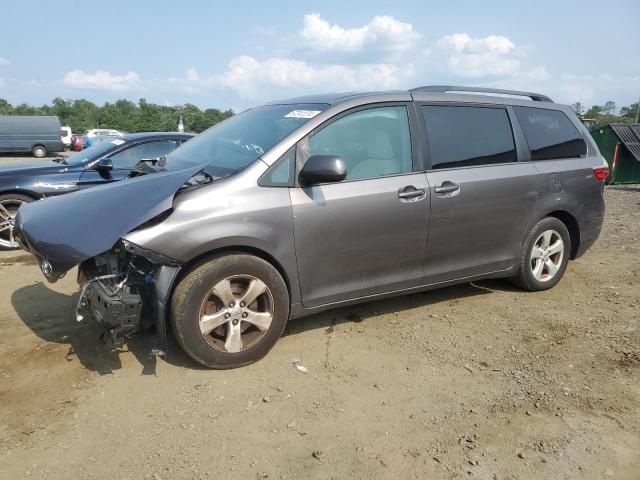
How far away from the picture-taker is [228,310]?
3264 millimetres

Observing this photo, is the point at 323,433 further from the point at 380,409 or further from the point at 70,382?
the point at 70,382

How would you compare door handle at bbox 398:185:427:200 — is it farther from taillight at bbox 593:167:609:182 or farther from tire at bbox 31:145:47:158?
tire at bbox 31:145:47:158

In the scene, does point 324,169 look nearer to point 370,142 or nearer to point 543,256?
point 370,142

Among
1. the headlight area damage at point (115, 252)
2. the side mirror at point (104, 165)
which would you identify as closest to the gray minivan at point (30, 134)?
the side mirror at point (104, 165)

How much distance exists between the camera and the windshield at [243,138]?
356 cm

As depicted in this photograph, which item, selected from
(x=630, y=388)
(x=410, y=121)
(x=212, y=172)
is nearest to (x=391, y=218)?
(x=410, y=121)

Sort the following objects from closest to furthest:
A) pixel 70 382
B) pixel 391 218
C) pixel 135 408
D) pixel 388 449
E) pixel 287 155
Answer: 1. pixel 388 449
2. pixel 135 408
3. pixel 70 382
4. pixel 287 155
5. pixel 391 218

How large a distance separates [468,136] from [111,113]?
254 feet

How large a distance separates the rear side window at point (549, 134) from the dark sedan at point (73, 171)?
4.39 meters

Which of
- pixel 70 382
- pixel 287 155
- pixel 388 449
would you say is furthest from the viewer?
pixel 287 155

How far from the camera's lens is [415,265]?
3.98 metres

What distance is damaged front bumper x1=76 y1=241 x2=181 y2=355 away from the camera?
2.96 meters

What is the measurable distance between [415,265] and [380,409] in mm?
1337

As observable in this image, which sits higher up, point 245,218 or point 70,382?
point 245,218
